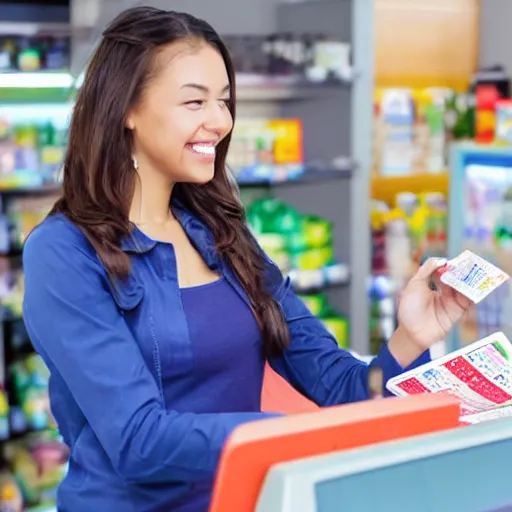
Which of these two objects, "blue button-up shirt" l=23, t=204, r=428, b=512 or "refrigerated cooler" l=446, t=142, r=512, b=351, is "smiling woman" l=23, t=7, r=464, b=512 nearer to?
"blue button-up shirt" l=23, t=204, r=428, b=512

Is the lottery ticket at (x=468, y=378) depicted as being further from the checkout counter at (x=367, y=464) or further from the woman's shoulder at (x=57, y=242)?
the woman's shoulder at (x=57, y=242)

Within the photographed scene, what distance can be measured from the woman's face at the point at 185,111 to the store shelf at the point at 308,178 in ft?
8.87

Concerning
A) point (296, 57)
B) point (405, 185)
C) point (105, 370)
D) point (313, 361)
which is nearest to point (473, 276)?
point (313, 361)

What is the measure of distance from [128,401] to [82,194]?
1.49 ft

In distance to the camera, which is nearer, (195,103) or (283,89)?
(195,103)

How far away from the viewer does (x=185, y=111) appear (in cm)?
187

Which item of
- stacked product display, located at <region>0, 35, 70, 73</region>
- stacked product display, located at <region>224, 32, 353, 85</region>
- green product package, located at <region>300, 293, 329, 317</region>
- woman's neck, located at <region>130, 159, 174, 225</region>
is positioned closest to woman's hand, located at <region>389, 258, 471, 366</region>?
woman's neck, located at <region>130, 159, 174, 225</region>

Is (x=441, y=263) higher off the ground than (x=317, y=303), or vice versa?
(x=441, y=263)

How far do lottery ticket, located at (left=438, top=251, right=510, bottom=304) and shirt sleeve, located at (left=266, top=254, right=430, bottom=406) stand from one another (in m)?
0.25

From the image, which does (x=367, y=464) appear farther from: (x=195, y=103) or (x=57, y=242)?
(x=195, y=103)

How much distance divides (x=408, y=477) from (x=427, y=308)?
860mm

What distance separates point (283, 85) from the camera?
15.2 feet

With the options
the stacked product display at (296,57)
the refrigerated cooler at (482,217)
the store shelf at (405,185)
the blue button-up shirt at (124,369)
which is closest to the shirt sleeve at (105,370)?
the blue button-up shirt at (124,369)

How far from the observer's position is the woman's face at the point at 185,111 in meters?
1.87
